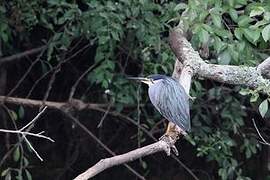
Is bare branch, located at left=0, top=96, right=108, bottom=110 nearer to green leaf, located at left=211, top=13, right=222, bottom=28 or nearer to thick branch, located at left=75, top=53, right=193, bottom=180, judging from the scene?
thick branch, located at left=75, top=53, right=193, bottom=180

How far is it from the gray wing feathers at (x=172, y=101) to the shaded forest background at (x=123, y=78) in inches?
8.2

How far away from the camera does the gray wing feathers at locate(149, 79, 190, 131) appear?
2.14 m

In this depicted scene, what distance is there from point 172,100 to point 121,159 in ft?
1.70

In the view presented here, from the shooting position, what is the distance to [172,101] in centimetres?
227

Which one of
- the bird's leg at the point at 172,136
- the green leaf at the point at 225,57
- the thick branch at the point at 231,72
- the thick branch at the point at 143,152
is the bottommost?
the bird's leg at the point at 172,136

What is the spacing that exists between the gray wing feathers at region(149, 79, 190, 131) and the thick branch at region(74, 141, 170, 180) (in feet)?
0.81

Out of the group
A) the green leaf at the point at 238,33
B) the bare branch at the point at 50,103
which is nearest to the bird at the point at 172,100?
the green leaf at the point at 238,33

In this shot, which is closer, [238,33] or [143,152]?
[143,152]

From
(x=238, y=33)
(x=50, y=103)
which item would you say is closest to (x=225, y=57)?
(x=238, y=33)

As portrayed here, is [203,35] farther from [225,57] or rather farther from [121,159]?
[121,159]

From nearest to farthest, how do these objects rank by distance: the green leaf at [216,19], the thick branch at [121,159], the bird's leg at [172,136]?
the thick branch at [121,159]
the bird's leg at [172,136]
the green leaf at [216,19]

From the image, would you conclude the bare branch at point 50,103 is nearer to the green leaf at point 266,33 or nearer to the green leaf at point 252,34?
the green leaf at point 252,34

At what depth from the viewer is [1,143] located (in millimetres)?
3863

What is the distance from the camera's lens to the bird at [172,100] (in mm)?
2139
